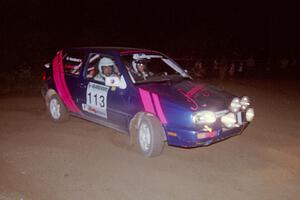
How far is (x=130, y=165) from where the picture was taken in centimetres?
600

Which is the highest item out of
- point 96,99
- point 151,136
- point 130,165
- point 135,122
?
point 96,99

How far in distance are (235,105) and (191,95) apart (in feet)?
2.34

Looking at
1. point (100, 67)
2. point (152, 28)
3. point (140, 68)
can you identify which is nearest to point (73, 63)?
point (100, 67)

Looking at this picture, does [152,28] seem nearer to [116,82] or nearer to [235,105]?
[116,82]

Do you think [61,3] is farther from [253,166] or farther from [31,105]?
[253,166]

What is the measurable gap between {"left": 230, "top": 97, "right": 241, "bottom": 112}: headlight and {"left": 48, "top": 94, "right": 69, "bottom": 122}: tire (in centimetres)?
356

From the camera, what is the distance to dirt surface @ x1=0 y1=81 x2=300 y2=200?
199 inches

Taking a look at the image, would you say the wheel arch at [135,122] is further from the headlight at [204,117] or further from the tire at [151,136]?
the headlight at [204,117]

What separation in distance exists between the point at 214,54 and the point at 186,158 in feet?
58.7

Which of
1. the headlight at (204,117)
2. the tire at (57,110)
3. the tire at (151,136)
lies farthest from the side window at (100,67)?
the headlight at (204,117)

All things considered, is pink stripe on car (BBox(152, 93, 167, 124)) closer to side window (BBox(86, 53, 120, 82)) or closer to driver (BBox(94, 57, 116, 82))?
side window (BBox(86, 53, 120, 82))

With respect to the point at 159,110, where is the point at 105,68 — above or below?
above

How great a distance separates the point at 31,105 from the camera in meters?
10.5

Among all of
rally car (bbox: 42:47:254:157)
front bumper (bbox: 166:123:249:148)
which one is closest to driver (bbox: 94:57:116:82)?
rally car (bbox: 42:47:254:157)
